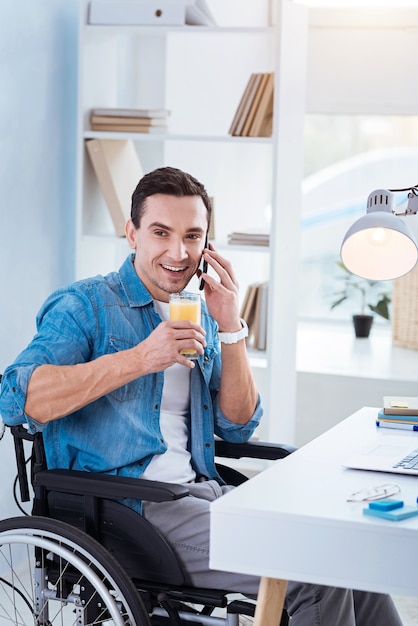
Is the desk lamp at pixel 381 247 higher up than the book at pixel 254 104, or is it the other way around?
the book at pixel 254 104

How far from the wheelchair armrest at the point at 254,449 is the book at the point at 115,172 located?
4.71ft

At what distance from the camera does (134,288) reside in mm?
2252

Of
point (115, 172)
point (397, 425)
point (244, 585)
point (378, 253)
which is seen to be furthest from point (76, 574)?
point (115, 172)

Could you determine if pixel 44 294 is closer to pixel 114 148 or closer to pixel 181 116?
pixel 114 148

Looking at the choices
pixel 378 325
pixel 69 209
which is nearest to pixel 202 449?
pixel 69 209

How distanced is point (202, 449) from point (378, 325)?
3828mm

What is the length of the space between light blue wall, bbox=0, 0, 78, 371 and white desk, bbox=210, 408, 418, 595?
1591 mm

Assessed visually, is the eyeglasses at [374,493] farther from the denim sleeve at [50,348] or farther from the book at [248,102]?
the book at [248,102]

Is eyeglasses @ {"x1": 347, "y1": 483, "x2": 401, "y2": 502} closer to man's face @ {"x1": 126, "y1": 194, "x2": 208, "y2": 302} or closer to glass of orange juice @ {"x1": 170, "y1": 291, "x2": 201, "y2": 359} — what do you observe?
glass of orange juice @ {"x1": 170, "y1": 291, "x2": 201, "y2": 359}

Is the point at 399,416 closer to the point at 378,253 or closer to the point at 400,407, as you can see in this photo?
the point at 400,407

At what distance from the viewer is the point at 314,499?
164 cm

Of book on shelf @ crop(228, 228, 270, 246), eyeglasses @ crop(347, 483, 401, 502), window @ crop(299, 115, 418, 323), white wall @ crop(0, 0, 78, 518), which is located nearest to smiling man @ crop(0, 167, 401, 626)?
eyeglasses @ crop(347, 483, 401, 502)

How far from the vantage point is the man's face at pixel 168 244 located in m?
2.26

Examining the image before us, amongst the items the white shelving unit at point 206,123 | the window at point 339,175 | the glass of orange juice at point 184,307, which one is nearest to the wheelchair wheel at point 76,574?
the glass of orange juice at point 184,307
